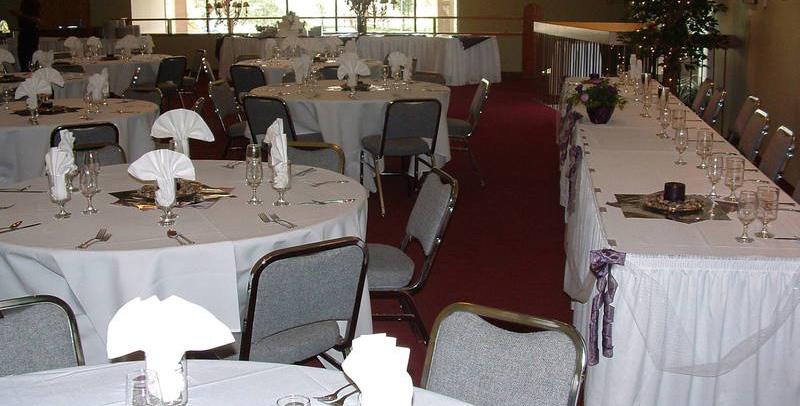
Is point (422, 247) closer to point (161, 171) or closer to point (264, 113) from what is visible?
point (161, 171)

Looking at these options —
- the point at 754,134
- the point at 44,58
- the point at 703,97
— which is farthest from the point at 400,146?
the point at 44,58

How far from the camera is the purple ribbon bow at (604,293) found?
127 inches

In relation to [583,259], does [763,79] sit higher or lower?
higher

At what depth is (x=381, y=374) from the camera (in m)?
1.74

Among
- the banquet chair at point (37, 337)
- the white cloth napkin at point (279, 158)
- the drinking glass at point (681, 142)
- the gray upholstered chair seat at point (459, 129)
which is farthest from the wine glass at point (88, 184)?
the gray upholstered chair seat at point (459, 129)

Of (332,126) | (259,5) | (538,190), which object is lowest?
(538,190)

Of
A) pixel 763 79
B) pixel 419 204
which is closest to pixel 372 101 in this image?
pixel 419 204

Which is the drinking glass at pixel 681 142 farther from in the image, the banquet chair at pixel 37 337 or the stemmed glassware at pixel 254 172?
the banquet chair at pixel 37 337

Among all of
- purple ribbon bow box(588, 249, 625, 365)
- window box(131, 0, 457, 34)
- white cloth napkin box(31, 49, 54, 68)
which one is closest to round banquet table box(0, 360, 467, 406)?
purple ribbon bow box(588, 249, 625, 365)

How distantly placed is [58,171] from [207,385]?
1808 millimetres

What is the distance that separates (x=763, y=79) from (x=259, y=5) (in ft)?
37.2

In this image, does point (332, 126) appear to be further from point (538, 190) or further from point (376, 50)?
point (376, 50)

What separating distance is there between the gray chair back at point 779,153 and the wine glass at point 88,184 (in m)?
3.36

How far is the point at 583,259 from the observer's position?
4.02 metres
